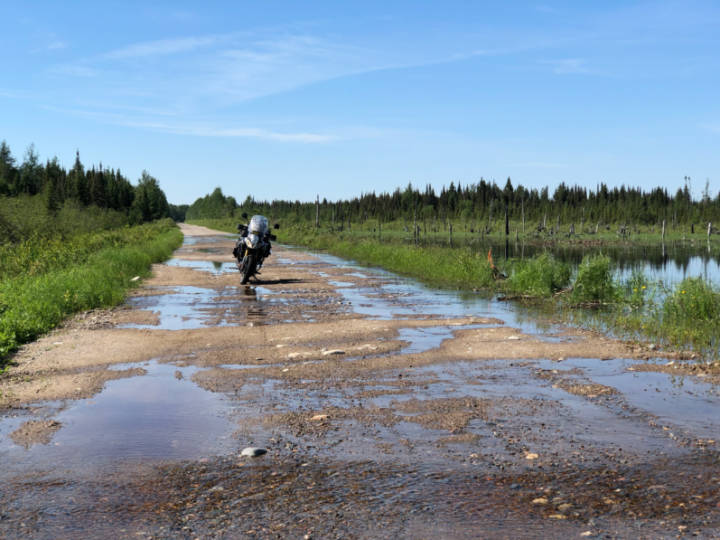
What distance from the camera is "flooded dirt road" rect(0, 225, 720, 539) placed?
4.52 meters

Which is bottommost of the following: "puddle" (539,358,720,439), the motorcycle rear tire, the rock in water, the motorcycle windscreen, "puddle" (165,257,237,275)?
"puddle" (539,358,720,439)

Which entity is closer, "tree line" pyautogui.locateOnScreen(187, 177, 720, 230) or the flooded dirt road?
the flooded dirt road

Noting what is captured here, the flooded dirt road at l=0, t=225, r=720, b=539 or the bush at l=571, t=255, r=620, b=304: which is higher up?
the bush at l=571, t=255, r=620, b=304

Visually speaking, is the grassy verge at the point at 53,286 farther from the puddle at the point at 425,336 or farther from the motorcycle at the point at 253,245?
the puddle at the point at 425,336

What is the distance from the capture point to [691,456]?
5.69 metres

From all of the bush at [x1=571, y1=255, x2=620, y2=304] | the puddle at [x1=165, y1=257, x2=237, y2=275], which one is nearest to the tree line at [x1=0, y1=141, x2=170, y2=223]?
the puddle at [x1=165, y1=257, x2=237, y2=275]

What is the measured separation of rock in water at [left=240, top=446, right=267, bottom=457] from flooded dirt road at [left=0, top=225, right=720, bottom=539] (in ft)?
0.26

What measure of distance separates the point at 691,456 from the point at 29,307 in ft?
38.4

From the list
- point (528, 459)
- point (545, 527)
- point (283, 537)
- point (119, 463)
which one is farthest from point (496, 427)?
point (119, 463)

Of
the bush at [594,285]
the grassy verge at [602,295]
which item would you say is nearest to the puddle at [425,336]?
the grassy verge at [602,295]

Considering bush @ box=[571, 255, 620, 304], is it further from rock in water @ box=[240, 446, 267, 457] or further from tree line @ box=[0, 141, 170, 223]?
tree line @ box=[0, 141, 170, 223]

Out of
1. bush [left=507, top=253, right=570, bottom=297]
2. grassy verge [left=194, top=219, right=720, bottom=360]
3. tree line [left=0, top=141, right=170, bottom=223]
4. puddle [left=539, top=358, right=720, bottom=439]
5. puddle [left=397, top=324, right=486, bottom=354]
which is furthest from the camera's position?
tree line [left=0, top=141, right=170, bottom=223]

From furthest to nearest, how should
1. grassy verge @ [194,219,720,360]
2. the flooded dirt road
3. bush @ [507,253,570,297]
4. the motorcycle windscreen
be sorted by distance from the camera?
1. the motorcycle windscreen
2. bush @ [507,253,570,297]
3. grassy verge @ [194,219,720,360]
4. the flooded dirt road

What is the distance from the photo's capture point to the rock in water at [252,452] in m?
5.70
